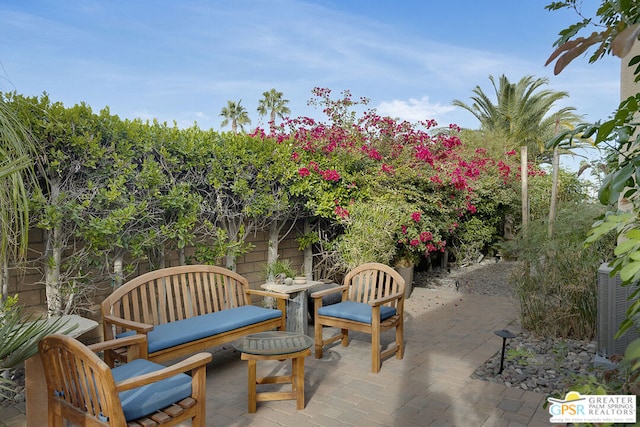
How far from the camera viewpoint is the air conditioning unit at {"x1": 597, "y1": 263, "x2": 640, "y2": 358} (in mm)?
3906

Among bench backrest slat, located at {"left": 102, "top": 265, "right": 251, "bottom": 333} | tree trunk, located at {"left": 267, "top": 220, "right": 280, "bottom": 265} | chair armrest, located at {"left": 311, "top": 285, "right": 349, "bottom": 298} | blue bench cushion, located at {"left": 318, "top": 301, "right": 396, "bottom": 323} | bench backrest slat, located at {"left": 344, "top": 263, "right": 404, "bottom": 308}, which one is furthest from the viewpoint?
tree trunk, located at {"left": 267, "top": 220, "right": 280, "bottom": 265}

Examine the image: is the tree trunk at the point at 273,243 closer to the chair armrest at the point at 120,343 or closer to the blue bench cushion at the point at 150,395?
the chair armrest at the point at 120,343

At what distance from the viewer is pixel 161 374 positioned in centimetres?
243

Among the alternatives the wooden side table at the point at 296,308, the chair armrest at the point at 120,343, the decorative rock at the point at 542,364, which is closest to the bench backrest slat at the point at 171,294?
the wooden side table at the point at 296,308

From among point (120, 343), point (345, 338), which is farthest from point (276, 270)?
point (120, 343)

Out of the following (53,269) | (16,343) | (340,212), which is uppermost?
(340,212)

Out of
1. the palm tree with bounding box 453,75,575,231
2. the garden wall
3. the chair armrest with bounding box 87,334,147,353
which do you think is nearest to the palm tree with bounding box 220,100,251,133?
the palm tree with bounding box 453,75,575,231

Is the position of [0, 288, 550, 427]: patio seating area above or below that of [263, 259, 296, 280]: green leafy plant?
below

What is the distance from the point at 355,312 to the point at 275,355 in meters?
1.38

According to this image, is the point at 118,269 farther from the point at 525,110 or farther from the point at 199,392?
the point at 525,110

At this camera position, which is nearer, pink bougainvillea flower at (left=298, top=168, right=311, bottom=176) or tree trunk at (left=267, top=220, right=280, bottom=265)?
pink bougainvillea flower at (left=298, top=168, right=311, bottom=176)
